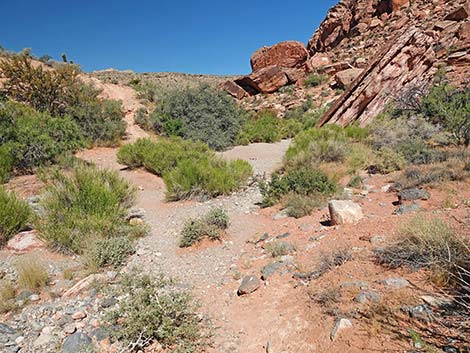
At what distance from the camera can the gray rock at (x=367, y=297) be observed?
2.34 m

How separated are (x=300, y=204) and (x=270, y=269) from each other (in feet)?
6.52

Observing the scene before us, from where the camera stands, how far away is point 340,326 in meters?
2.16

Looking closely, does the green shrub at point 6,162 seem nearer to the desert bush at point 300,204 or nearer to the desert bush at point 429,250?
the desert bush at point 300,204

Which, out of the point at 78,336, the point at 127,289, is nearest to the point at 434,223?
the point at 127,289

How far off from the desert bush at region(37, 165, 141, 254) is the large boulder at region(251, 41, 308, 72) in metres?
26.8

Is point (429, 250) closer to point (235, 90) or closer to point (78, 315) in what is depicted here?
point (78, 315)

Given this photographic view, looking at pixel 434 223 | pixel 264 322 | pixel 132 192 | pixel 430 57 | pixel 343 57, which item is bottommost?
pixel 264 322

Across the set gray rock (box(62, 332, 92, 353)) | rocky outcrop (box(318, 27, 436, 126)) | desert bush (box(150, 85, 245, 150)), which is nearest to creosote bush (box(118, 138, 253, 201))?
gray rock (box(62, 332, 92, 353))

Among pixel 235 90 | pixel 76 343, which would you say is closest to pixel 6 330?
pixel 76 343

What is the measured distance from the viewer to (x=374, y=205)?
4801 millimetres

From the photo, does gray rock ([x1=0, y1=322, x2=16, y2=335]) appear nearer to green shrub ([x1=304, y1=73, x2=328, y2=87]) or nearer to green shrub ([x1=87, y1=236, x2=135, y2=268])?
green shrub ([x1=87, y1=236, x2=135, y2=268])

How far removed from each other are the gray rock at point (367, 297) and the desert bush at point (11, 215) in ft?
17.0

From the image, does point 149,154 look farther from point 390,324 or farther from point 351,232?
point 390,324

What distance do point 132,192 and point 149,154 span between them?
122 inches
